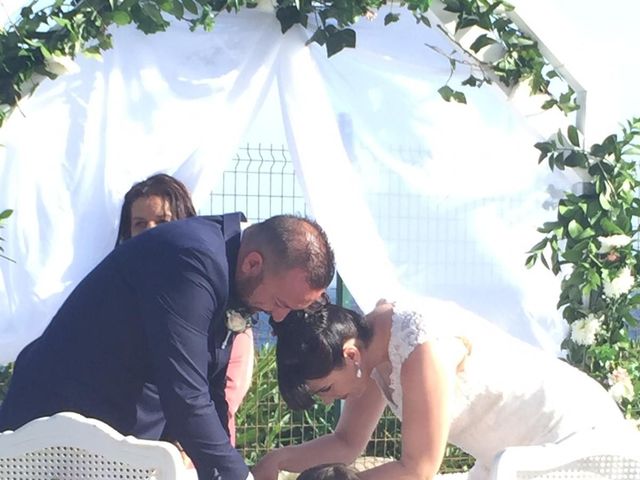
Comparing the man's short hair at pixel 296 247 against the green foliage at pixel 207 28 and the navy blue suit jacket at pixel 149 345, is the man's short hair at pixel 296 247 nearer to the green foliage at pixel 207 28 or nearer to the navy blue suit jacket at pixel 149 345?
the navy blue suit jacket at pixel 149 345

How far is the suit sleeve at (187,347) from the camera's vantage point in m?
1.95

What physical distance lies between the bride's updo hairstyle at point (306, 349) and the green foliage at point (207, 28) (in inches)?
56.1

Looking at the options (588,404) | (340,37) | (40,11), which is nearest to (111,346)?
(588,404)

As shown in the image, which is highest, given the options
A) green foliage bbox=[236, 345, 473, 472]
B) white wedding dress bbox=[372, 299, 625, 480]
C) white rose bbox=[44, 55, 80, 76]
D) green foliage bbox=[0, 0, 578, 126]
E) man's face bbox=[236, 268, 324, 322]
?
green foliage bbox=[0, 0, 578, 126]

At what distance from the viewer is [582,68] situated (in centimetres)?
369

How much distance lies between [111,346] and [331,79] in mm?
1944

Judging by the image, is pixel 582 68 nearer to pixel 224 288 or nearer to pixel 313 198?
pixel 313 198

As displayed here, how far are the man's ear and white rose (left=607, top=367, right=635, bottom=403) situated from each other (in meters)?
2.11

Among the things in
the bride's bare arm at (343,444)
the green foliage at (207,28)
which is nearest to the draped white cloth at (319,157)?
the green foliage at (207,28)

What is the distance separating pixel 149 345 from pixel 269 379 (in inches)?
116

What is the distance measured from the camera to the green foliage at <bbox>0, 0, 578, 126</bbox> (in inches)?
124

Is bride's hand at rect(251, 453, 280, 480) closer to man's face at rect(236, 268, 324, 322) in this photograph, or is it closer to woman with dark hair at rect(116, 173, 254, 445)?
man's face at rect(236, 268, 324, 322)

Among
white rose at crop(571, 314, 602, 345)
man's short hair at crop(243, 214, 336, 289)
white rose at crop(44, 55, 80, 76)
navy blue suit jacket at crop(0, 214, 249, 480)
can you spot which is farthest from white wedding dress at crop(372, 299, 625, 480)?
A: white rose at crop(44, 55, 80, 76)

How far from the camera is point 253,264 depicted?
2.09 meters
